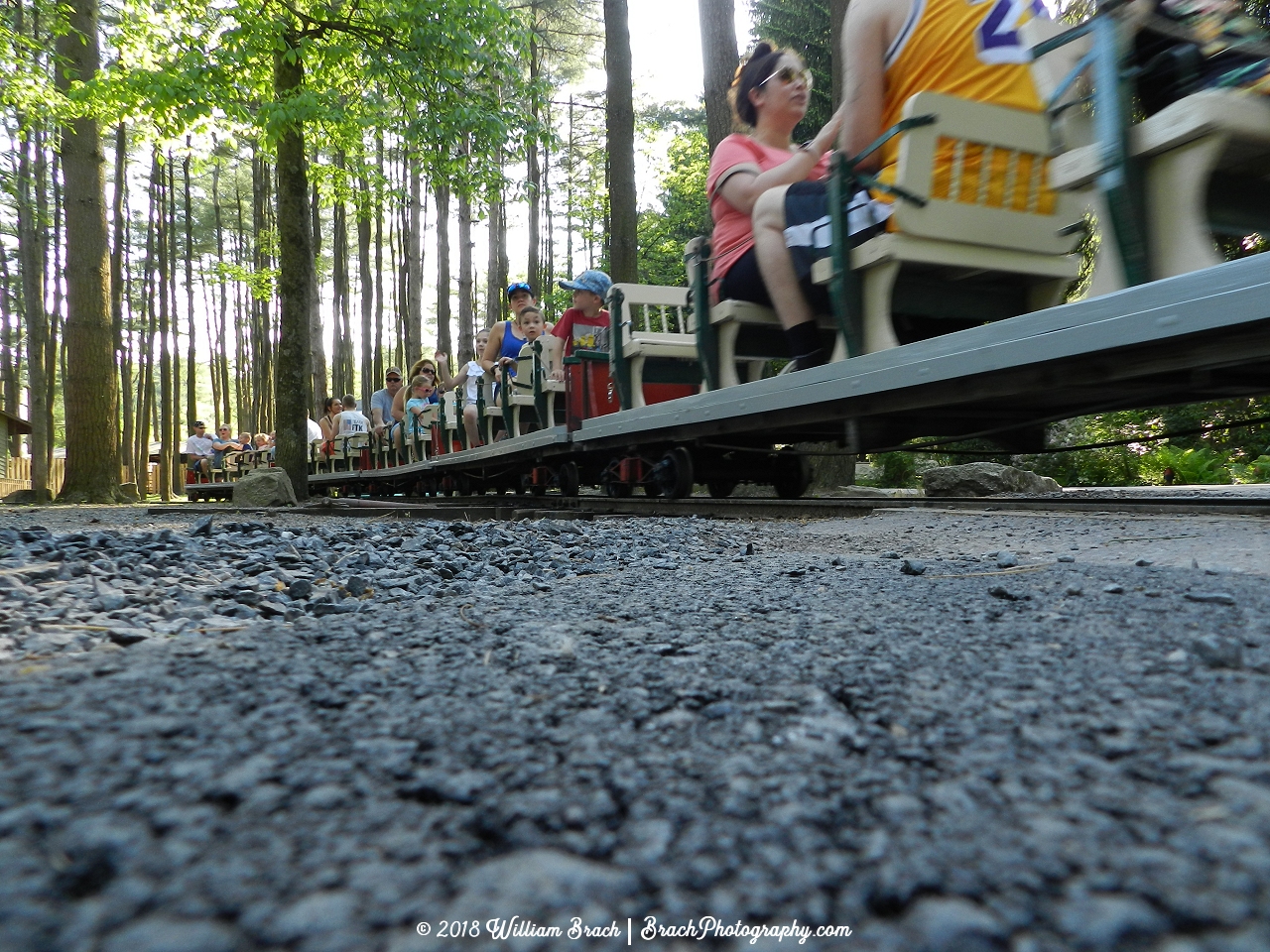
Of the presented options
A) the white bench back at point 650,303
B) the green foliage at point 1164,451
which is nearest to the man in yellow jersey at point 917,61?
the white bench back at point 650,303

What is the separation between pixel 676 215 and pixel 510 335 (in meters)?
12.9

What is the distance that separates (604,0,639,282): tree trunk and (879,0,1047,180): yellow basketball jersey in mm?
6227

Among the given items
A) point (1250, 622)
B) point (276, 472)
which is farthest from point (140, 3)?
point (1250, 622)

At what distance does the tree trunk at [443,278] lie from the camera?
1992 centimetres

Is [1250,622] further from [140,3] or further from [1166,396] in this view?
[140,3]

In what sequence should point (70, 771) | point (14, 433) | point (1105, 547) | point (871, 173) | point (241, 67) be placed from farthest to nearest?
point (14, 433), point (241, 67), point (871, 173), point (1105, 547), point (70, 771)

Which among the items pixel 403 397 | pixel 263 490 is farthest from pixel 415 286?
pixel 263 490

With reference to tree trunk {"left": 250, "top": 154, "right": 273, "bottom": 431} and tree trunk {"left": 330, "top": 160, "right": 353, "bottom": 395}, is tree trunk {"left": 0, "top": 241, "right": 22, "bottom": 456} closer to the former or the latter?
tree trunk {"left": 250, "top": 154, "right": 273, "bottom": 431}

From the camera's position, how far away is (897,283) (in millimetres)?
3723

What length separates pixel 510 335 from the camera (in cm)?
940

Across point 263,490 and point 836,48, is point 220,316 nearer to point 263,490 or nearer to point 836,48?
point 263,490

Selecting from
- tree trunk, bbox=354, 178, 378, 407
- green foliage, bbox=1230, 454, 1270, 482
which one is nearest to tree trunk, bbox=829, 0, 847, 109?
green foliage, bbox=1230, 454, 1270, 482

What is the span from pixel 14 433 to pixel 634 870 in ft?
116

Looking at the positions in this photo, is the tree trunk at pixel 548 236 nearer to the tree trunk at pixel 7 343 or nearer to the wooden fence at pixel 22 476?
the wooden fence at pixel 22 476
